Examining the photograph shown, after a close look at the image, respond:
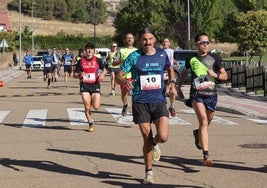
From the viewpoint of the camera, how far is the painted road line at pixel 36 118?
1482cm

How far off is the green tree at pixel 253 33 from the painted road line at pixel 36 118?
3656 cm

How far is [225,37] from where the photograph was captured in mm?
73812

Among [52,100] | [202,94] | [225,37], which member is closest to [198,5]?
[225,37]

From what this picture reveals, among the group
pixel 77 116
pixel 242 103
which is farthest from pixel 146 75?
pixel 242 103

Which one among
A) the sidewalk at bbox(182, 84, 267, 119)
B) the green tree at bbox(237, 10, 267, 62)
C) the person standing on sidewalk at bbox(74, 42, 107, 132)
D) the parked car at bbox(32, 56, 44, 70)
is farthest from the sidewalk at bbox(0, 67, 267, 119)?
the parked car at bbox(32, 56, 44, 70)

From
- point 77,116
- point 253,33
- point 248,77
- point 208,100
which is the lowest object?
point 77,116

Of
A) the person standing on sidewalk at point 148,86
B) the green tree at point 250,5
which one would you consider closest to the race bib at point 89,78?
the person standing on sidewalk at point 148,86

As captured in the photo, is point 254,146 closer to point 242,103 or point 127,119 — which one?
point 127,119

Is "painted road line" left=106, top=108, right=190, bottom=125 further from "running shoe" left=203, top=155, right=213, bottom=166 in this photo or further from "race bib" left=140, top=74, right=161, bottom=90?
"race bib" left=140, top=74, right=161, bottom=90

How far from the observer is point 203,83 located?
9.34 meters

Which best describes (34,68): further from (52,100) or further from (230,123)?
(230,123)

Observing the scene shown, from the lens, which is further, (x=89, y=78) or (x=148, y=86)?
(x=89, y=78)

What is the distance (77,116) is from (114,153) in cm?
600

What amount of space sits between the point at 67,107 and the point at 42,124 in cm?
411
